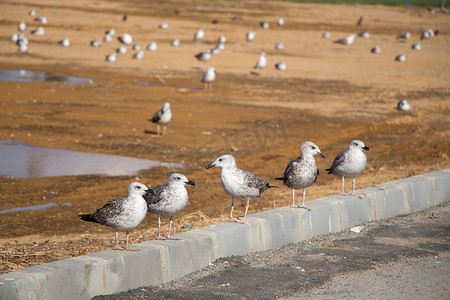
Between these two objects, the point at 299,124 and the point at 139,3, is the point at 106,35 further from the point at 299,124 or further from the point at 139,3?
the point at 299,124

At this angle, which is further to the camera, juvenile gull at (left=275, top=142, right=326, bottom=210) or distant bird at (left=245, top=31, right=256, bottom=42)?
distant bird at (left=245, top=31, right=256, bottom=42)

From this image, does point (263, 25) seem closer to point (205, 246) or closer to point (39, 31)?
point (39, 31)

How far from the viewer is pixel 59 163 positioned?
54.5ft

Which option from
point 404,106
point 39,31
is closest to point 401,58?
point 404,106

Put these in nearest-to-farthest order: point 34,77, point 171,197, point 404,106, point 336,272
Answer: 1. point 171,197
2. point 336,272
3. point 404,106
4. point 34,77

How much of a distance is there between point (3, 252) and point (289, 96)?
1960 centimetres

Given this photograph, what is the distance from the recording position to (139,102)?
25578 mm

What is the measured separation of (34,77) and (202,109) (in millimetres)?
10068

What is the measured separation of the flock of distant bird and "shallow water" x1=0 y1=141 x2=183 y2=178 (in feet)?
21.6

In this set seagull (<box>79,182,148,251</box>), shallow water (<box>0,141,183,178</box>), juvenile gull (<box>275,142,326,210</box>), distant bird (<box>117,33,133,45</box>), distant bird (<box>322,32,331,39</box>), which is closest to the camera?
seagull (<box>79,182,148,251</box>)

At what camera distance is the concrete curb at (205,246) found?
6.93 meters

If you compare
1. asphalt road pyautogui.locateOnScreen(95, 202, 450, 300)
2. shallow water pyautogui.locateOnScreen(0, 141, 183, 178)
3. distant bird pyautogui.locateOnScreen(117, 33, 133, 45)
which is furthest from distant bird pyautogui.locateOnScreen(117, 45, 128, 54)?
asphalt road pyautogui.locateOnScreen(95, 202, 450, 300)

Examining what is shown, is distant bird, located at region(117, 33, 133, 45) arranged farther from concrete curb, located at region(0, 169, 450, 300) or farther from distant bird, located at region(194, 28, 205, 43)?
concrete curb, located at region(0, 169, 450, 300)

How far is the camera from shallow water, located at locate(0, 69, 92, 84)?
30.2 metres
